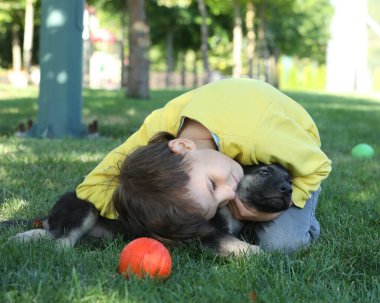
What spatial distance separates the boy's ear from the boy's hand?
354 mm

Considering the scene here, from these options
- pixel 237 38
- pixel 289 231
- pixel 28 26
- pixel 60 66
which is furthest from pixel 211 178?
pixel 28 26

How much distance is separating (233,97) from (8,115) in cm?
779

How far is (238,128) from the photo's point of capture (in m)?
3.06

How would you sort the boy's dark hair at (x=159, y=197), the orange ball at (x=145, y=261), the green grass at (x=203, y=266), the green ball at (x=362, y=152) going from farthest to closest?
the green ball at (x=362, y=152), the boy's dark hair at (x=159, y=197), the orange ball at (x=145, y=261), the green grass at (x=203, y=266)

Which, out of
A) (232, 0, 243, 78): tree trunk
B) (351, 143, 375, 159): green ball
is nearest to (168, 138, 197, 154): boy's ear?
(351, 143, 375, 159): green ball

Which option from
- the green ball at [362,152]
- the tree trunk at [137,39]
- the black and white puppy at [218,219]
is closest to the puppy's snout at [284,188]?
the black and white puppy at [218,219]

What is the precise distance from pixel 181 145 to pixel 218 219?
433 mm

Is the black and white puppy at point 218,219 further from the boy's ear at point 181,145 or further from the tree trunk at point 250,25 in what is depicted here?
the tree trunk at point 250,25

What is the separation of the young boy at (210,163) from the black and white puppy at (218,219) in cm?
6

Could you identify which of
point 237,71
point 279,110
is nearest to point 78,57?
point 279,110

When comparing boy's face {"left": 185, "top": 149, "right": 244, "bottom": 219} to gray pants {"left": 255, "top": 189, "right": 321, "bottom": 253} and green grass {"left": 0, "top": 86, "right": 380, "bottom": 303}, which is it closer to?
green grass {"left": 0, "top": 86, "right": 380, "bottom": 303}

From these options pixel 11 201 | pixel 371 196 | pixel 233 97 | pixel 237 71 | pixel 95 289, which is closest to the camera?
pixel 95 289

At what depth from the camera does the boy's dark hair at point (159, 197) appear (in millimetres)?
2602

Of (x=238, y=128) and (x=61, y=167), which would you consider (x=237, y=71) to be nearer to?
(x=61, y=167)
